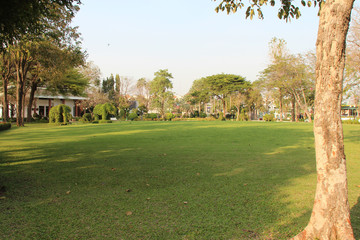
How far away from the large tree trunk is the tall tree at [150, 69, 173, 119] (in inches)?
1992

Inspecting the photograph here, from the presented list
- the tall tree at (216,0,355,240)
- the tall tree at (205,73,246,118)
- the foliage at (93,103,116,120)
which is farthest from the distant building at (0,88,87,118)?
the tall tree at (216,0,355,240)

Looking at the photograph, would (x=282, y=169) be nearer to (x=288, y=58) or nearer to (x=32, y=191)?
(x=32, y=191)

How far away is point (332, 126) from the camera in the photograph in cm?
221

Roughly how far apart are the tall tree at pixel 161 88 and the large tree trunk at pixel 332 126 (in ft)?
166

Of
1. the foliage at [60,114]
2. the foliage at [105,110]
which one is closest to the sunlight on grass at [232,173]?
the foliage at [60,114]

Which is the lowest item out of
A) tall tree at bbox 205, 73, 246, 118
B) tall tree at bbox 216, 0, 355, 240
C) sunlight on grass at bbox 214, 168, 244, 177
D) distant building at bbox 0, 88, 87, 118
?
sunlight on grass at bbox 214, 168, 244, 177

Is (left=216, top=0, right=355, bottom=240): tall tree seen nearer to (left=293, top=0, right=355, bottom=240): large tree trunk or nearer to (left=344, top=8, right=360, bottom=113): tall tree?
(left=293, top=0, right=355, bottom=240): large tree trunk

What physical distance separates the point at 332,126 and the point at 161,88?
52.5 metres

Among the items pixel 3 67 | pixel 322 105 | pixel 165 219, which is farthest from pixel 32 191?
pixel 3 67

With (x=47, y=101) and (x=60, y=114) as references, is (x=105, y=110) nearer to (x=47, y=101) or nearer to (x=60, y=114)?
(x=60, y=114)

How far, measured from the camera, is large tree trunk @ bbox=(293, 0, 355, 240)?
7.22 ft

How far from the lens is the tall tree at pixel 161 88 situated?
175ft

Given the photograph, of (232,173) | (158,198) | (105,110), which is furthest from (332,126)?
(105,110)

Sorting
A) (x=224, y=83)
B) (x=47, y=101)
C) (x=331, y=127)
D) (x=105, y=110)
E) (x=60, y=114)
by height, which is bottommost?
(x=331, y=127)
